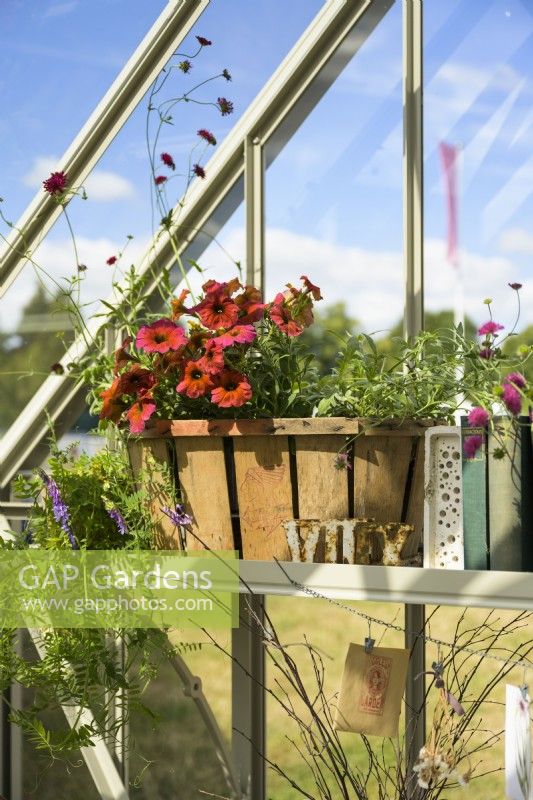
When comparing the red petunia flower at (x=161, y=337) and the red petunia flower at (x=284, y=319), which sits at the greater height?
the red petunia flower at (x=284, y=319)

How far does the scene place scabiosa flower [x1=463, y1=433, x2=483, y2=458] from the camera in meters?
1.61

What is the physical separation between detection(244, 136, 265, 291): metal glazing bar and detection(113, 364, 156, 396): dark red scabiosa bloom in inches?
21.6

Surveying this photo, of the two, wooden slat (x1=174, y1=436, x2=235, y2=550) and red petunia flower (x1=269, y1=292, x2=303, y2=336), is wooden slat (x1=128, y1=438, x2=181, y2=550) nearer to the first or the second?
wooden slat (x1=174, y1=436, x2=235, y2=550)

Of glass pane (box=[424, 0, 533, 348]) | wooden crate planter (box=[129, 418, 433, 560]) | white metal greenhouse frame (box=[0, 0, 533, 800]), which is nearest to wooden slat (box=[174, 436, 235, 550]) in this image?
wooden crate planter (box=[129, 418, 433, 560])

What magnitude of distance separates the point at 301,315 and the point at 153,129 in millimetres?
879

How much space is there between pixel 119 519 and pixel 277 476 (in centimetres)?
35

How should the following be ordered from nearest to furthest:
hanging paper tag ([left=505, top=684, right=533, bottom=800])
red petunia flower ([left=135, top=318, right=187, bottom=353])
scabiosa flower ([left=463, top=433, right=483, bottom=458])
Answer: hanging paper tag ([left=505, top=684, right=533, bottom=800]) < scabiosa flower ([left=463, top=433, right=483, bottom=458]) < red petunia flower ([left=135, top=318, right=187, bottom=353])

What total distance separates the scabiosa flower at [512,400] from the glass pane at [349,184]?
0.81 metres

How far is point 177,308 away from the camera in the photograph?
1.93 metres

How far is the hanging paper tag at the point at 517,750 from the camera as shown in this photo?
150cm

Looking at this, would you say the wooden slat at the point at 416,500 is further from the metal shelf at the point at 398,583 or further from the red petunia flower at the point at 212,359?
the red petunia flower at the point at 212,359

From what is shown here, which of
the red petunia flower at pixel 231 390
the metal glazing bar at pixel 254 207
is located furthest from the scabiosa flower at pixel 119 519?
the metal glazing bar at pixel 254 207

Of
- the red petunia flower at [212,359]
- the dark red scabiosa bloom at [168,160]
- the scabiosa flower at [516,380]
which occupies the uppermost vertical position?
the dark red scabiosa bloom at [168,160]

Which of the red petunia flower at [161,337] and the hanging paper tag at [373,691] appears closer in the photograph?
the hanging paper tag at [373,691]
